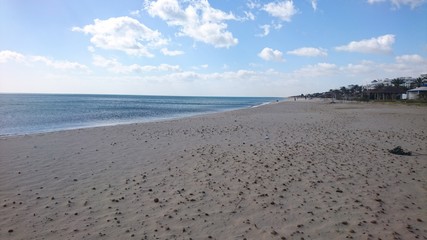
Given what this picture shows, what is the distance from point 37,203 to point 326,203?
6.65 m

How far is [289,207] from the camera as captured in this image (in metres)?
6.84

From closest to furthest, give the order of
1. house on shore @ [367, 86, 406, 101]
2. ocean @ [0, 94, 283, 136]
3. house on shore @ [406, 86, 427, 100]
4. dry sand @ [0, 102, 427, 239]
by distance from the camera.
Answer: dry sand @ [0, 102, 427, 239], ocean @ [0, 94, 283, 136], house on shore @ [406, 86, 427, 100], house on shore @ [367, 86, 406, 101]

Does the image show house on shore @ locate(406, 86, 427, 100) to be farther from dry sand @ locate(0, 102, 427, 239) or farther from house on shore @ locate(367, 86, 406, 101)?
dry sand @ locate(0, 102, 427, 239)

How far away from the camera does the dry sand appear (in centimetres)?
588

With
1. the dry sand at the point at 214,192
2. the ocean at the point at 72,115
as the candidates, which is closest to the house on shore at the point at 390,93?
the ocean at the point at 72,115

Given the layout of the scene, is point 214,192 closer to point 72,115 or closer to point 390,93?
point 72,115

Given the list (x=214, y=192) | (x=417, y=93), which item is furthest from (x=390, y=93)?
(x=214, y=192)

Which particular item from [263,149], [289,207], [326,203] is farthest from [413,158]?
[289,207]

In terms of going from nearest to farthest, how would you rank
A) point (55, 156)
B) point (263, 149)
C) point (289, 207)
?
point (289, 207) < point (55, 156) < point (263, 149)

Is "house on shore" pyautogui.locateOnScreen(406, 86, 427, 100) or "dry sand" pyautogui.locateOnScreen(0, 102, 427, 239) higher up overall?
"house on shore" pyautogui.locateOnScreen(406, 86, 427, 100)

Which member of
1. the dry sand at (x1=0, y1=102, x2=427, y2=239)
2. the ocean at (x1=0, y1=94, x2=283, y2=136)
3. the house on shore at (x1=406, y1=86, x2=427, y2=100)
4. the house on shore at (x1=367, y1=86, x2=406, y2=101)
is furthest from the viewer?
the house on shore at (x1=367, y1=86, x2=406, y2=101)

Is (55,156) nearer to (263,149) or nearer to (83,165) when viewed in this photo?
(83,165)

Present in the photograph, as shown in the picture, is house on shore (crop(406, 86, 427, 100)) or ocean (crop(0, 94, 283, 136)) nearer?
ocean (crop(0, 94, 283, 136))

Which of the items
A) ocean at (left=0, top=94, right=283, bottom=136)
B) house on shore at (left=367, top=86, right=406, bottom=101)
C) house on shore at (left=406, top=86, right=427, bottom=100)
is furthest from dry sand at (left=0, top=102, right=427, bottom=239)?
house on shore at (left=367, top=86, right=406, bottom=101)
